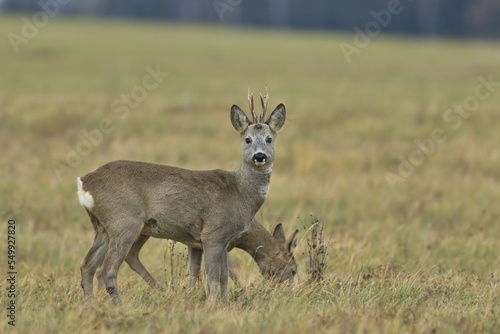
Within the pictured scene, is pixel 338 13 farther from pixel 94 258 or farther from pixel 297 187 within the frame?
pixel 94 258

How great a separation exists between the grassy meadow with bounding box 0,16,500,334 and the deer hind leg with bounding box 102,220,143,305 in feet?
0.49

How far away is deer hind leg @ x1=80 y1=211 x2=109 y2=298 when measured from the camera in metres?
8.08

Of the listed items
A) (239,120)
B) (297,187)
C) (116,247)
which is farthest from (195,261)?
(297,187)

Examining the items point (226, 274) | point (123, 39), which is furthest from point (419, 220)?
point (123, 39)

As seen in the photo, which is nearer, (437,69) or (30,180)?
(30,180)

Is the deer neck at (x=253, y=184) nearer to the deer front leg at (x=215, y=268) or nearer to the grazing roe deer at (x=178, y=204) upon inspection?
the grazing roe deer at (x=178, y=204)

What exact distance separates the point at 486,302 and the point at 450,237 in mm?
4255

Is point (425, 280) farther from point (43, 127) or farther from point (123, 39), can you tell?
point (123, 39)

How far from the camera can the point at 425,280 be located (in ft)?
28.7

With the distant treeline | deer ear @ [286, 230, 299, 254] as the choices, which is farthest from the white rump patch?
the distant treeline

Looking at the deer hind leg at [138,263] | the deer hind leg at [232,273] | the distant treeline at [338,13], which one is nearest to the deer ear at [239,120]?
the deer hind leg at [232,273]

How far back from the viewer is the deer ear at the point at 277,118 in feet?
28.1

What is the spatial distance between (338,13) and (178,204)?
77373mm

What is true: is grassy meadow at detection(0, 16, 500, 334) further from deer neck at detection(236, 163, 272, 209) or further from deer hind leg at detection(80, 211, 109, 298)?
Answer: deer neck at detection(236, 163, 272, 209)
